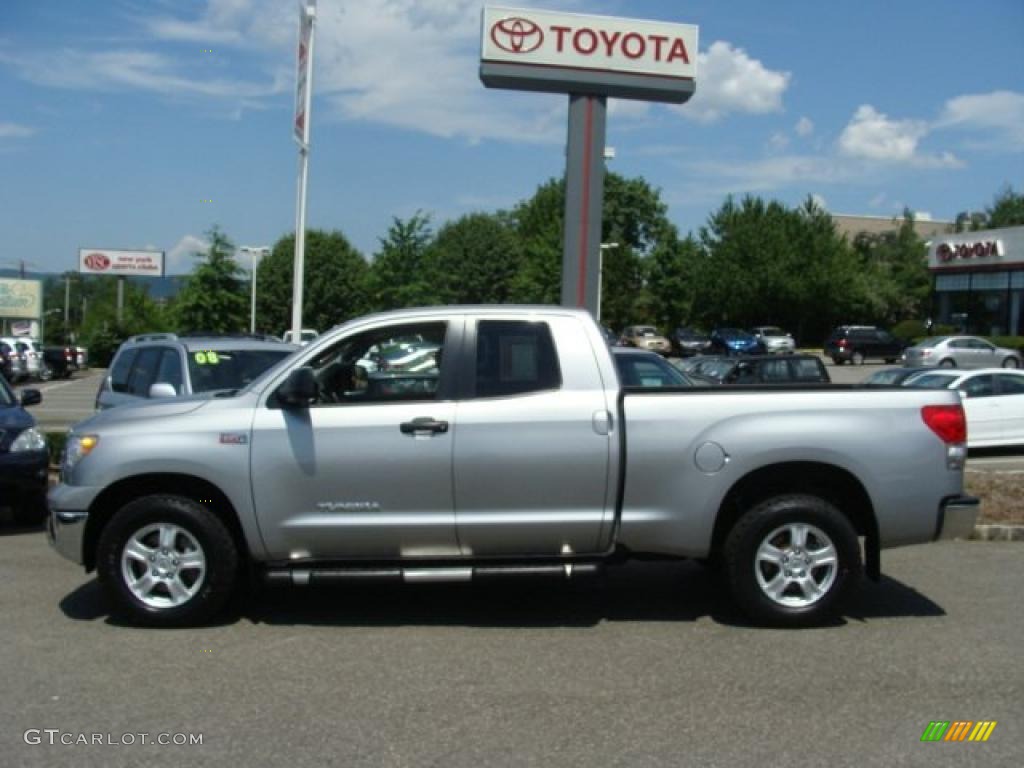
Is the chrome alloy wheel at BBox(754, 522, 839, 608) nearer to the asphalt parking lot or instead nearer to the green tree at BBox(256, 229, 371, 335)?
the asphalt parking lot

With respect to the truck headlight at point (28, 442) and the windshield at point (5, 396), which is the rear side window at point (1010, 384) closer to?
the truck headlight at point (28, 442)

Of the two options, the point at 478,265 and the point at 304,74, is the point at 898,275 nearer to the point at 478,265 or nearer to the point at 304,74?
the point at 478,265

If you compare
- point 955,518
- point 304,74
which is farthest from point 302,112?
point 955,518

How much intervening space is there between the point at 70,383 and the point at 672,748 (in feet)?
140

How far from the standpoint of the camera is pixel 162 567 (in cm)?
636

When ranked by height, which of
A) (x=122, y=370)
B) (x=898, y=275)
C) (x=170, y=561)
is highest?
(x=898, y=275)

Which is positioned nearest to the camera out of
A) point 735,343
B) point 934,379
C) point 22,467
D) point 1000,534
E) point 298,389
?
point 298,389

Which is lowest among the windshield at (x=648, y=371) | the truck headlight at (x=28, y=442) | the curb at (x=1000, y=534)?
the curb at (x=1000, y=534)

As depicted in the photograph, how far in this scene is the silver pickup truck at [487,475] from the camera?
6.25m

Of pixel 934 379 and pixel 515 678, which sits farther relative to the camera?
pixel 934 379

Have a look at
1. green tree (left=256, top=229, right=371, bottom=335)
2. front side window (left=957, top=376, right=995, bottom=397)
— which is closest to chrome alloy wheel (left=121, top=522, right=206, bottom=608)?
front side window (left=957, top=376, right=995, bottom=397)

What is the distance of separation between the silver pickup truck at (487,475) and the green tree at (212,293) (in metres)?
31.6

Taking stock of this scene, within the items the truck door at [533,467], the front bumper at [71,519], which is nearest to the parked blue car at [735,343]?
the truck door at [533,467]

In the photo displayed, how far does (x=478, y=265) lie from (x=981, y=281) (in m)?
32.6
